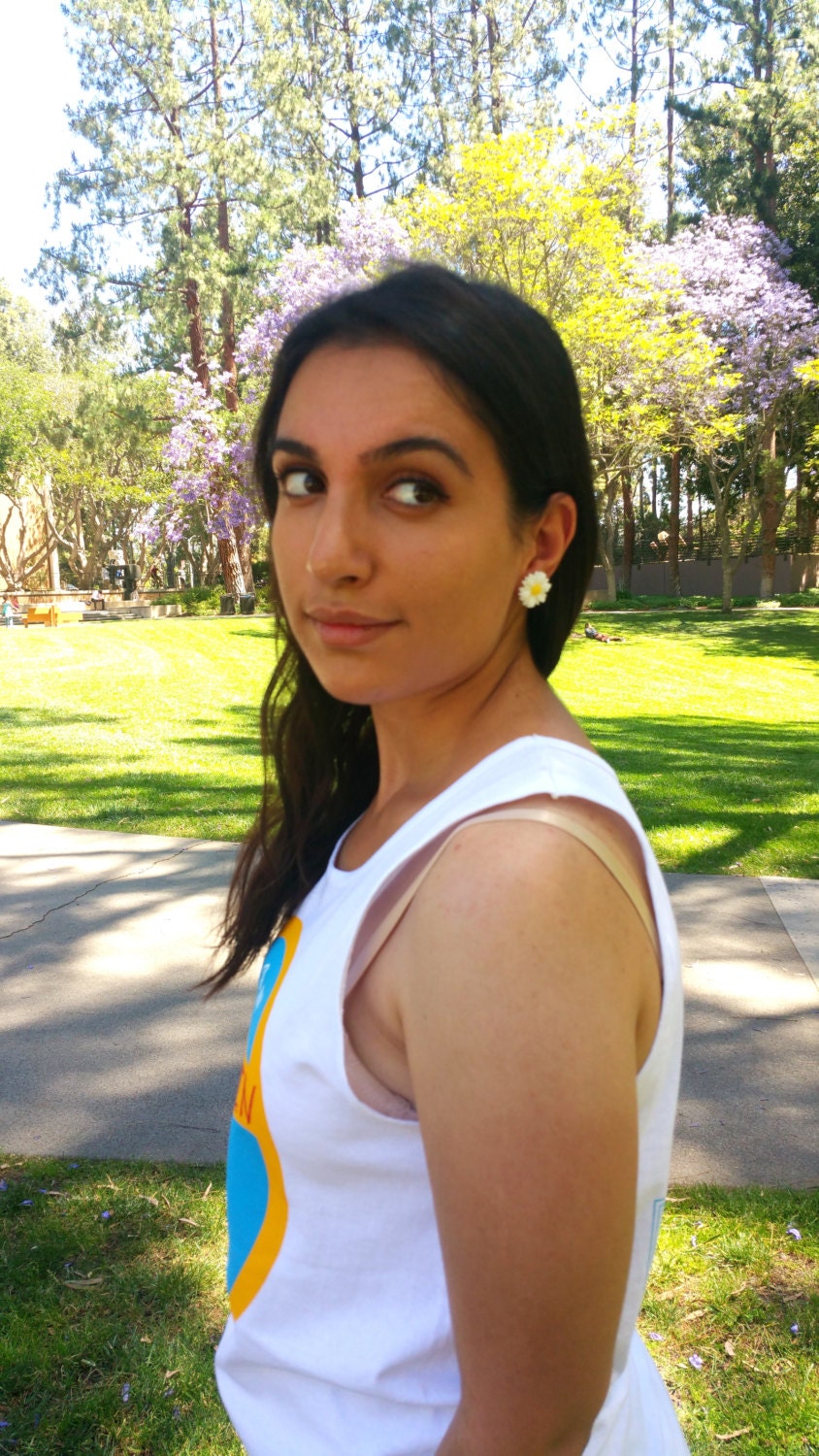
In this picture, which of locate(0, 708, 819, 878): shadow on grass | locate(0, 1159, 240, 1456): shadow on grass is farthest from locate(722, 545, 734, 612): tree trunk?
locate(0, 1159, 240, 1456): shadow on grass

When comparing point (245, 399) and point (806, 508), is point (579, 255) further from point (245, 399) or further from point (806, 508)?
point (806, 508)

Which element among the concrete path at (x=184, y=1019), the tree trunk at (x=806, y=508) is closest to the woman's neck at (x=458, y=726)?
the concrete path at (x=184, y=1019)

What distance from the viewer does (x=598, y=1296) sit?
82 cm

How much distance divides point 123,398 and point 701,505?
21.8 metres

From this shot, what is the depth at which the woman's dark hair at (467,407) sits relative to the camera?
1075mm

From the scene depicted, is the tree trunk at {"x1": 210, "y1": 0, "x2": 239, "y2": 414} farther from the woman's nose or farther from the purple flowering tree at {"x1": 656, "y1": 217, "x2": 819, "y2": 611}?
the woman's nose

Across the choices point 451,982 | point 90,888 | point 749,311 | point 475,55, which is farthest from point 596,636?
point 451,982

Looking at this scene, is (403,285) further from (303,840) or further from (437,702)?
(303,840)

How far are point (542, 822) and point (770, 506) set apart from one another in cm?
3296

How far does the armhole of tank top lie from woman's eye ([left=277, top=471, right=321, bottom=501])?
416 mm

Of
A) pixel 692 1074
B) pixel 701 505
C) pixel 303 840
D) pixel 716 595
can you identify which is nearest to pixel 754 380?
pixel 716 595

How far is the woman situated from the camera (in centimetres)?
79

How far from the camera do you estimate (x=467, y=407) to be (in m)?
1.05

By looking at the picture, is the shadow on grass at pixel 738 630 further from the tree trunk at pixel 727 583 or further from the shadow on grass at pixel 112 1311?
the shadow on grass at pixel 112 1311
